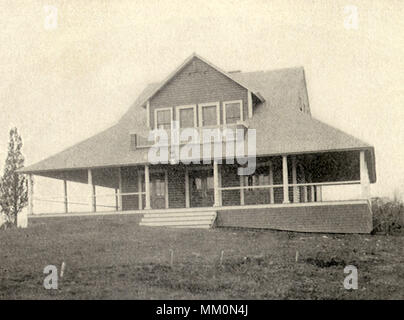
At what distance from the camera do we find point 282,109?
96.1 ft

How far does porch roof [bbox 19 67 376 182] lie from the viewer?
2620 cm

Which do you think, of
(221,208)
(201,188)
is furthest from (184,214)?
(201,188)

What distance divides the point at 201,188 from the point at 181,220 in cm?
420

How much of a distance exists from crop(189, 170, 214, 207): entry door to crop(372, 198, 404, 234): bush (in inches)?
288

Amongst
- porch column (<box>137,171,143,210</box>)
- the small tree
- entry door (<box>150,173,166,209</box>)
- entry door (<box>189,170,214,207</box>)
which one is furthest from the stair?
the small tree

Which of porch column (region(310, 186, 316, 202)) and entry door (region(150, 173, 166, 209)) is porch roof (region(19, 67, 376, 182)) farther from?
porch column (region(310, 186, 316, 202))

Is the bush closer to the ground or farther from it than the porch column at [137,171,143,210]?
closer to the ground

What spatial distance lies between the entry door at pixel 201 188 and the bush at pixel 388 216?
732cm

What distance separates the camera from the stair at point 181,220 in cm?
2583

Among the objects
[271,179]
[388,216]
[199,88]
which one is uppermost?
[199,88]

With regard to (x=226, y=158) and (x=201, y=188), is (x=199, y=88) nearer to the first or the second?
(x=226, y=158)

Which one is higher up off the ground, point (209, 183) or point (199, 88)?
point (199, 88)

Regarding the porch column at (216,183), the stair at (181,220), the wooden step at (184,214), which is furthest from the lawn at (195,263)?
the porch column at (216,183)

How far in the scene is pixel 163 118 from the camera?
2967 cm
